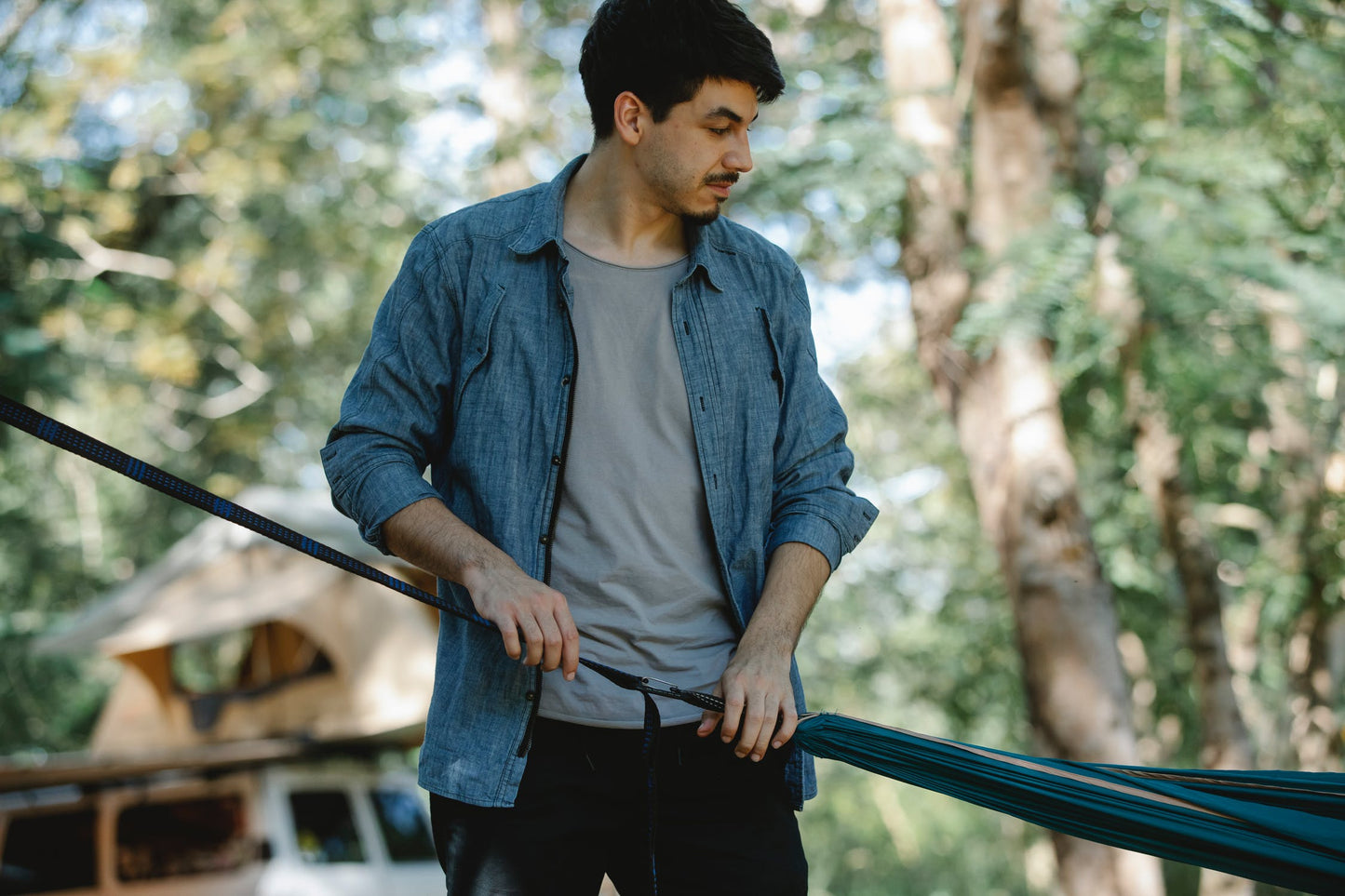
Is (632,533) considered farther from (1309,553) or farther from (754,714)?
(1309,553)

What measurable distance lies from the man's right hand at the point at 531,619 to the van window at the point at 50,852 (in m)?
7.56

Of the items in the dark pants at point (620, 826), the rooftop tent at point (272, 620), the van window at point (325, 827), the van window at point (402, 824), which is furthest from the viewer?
the rooftop tent at point (272, 620)

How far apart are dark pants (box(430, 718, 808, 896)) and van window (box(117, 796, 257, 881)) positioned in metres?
7.49

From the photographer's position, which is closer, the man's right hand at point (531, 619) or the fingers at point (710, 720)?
the man's right hand at point (531, 619)

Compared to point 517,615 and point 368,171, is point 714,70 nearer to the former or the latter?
point 517,615

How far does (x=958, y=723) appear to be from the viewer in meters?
10.8

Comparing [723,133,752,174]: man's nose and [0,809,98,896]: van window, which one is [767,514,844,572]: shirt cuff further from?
[0,809,98,896]: van window

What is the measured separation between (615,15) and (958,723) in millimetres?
9501

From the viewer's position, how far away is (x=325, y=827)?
9266mm

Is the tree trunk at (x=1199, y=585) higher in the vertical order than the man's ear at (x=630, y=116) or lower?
lower

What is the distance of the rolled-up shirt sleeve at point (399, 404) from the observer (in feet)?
6.09

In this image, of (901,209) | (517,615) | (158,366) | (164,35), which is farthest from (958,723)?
(164,35)

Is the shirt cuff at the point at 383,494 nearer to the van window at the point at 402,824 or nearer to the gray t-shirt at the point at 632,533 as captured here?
the gray t-shirt at the point at 632,533

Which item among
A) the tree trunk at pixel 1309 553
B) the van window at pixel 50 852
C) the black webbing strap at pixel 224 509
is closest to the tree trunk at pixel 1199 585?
the tree trunk at pixel 1309 553
